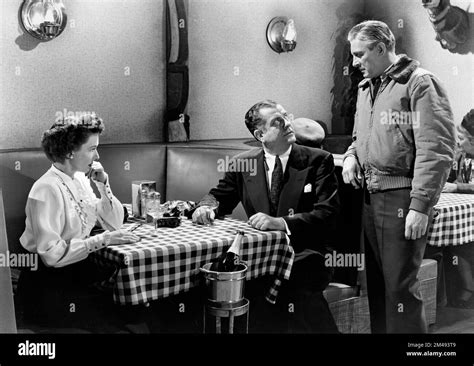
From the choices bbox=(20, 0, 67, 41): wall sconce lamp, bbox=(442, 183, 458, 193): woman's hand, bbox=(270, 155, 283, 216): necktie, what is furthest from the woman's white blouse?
bbox=(442, 183, 458, 193): woman's hand

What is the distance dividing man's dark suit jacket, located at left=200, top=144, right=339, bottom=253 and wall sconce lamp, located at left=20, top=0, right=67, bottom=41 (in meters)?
0.83

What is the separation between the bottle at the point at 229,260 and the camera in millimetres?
1978

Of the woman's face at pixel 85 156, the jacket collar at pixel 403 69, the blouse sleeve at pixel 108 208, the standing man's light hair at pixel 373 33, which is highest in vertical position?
the standing man's light hair at pixel 373 33

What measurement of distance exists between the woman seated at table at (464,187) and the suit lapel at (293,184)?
52 centimetres

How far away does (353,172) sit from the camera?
→ 2.14m

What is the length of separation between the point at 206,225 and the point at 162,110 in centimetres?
50

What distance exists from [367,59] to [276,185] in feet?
1.86

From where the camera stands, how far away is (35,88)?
211 centimetres

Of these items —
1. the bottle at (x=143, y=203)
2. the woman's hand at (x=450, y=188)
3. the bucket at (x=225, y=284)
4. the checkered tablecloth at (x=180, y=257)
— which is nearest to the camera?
the checkered tablecloth at (x=180, y=257)

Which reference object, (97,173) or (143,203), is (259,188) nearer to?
(143,203)

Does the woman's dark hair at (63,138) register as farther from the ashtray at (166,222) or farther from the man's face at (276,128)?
the man's face at (276,128)

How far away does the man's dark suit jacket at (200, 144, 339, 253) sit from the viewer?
6.98ft

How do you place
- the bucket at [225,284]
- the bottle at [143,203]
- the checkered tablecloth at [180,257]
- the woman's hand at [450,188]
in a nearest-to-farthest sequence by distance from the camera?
the checkered tablecloth at [180,257], the bucket at [225,284], the woman's hand at [450,188], the bottle at [143,203]

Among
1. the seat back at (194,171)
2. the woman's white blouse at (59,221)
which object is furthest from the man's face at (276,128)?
the woman's white blouse at (59,221)
